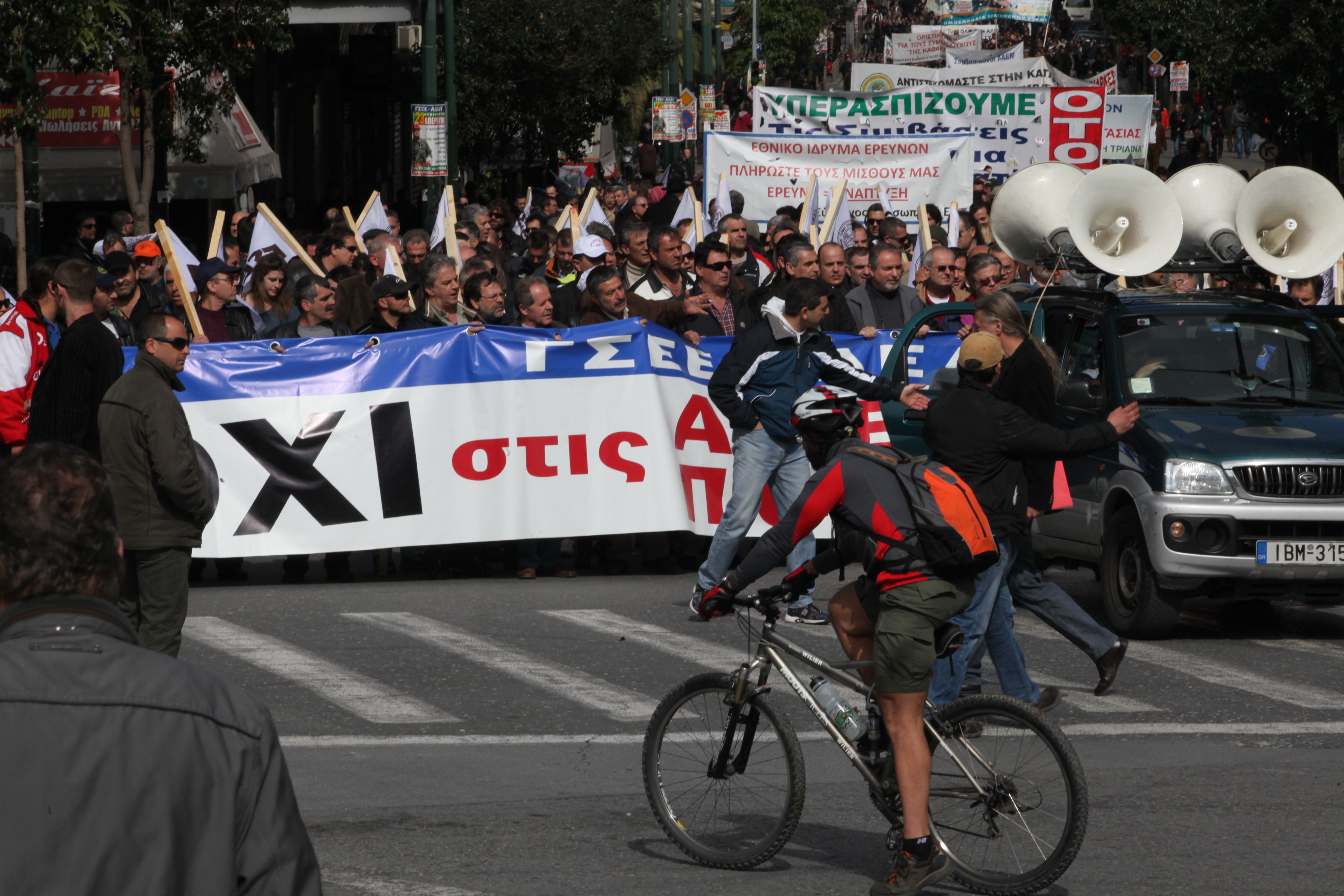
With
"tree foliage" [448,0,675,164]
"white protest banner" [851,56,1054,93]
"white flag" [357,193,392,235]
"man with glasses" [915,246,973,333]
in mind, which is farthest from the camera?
"tree foliage" [448,0,675,164]

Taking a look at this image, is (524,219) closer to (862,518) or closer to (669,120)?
(669,120)

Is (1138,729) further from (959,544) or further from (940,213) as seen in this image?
(940,213)

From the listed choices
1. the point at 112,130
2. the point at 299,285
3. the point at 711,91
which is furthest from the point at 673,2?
the point at 299,285

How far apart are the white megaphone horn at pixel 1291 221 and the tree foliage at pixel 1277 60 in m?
25.1

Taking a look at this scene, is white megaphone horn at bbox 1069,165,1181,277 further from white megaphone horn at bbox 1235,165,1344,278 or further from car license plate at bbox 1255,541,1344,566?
car license plate at bbox 1255,541,1344,566

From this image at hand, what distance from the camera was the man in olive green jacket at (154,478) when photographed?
24.1 ft

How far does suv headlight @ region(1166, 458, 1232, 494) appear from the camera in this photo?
959 centimetres

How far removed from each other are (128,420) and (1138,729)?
4488 millimetres

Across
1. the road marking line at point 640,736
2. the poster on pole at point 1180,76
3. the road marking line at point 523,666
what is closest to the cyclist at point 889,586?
the road marking line at point 640,736

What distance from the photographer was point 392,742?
7855 mm

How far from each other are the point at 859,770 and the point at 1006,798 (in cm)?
49

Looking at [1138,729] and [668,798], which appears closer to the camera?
[668,798]

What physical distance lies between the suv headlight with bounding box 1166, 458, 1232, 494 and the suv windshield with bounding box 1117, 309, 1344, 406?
0.67m

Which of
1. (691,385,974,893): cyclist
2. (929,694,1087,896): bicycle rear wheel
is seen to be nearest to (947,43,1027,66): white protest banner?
(691,385,974,893): cyclist
